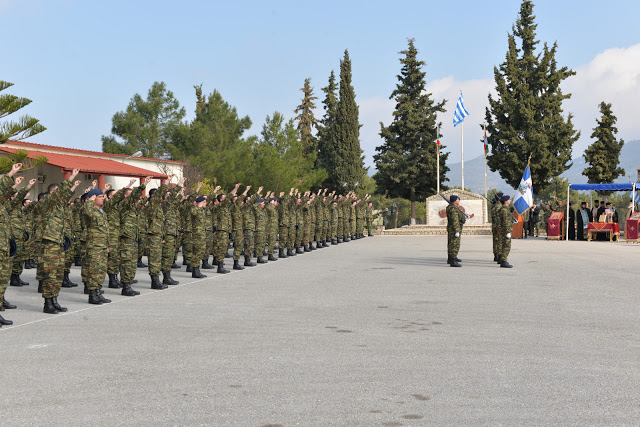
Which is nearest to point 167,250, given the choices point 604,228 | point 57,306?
point 57,306

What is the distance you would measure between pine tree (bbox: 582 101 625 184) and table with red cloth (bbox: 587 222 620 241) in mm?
23820

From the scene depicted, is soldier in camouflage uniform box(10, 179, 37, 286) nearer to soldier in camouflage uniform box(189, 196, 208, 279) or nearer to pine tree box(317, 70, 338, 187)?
soldier in camouflage uniform box(189, 196, 208, 279)

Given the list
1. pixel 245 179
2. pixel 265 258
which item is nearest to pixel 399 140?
pixel 245 179

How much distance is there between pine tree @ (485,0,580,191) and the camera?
46719 mm

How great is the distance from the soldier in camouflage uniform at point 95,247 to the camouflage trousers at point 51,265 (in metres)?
0.79

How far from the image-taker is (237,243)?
1587cm

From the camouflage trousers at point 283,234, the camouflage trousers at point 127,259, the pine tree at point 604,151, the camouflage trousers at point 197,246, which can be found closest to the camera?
the camouflage trousers at point 127,259

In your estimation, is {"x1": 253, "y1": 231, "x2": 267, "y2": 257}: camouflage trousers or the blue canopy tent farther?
the blue canopy tent

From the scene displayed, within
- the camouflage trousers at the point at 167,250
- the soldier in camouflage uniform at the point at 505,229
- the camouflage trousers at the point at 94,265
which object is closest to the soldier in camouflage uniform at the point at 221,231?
the camouflage trousers at the point at 167,250

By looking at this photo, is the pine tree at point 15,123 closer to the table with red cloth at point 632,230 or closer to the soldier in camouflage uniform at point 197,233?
the soldier in camouflage uniform at point 197,233

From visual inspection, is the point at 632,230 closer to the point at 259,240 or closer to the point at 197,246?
the point at 259,240

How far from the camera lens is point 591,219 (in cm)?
2956

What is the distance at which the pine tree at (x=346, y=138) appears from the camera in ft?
167

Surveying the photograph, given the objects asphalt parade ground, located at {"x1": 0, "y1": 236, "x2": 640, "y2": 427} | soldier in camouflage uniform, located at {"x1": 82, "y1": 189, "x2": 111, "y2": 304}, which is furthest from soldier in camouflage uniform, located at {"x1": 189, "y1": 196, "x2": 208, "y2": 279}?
soldier in camouflage uniform, located at {"x1": 82, "y1": 189, "x2": 111, "y2": 304}
